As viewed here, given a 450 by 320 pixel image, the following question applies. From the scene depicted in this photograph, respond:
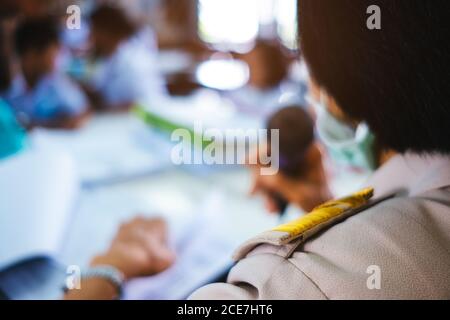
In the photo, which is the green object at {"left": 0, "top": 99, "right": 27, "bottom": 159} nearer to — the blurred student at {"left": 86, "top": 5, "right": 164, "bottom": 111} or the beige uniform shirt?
the beige uniform shirt

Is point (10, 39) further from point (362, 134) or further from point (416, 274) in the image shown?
point (416, 274)

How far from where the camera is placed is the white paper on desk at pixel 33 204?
67cm

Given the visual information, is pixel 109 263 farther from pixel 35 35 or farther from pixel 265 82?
pixel 265 82

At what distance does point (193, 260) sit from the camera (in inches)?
27.7

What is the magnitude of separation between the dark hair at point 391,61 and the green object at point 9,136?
1.76 feet

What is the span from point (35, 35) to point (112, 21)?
539 millimetres

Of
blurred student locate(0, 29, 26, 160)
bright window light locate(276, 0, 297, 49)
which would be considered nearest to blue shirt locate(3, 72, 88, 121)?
blurred student locate(0, 29, 26, 160)

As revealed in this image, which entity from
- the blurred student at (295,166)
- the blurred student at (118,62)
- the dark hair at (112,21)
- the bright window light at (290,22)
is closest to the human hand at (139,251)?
the blurred student at (295,166)

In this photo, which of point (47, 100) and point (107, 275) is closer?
point (107, 275)

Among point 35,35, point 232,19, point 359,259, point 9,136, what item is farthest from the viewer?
point 232,19

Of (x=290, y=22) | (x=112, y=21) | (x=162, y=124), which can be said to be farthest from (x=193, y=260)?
(x=112, y=21)

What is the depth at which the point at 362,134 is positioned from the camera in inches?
25.0

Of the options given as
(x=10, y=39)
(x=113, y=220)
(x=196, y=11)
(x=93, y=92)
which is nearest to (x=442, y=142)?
(x=113, y=220)
